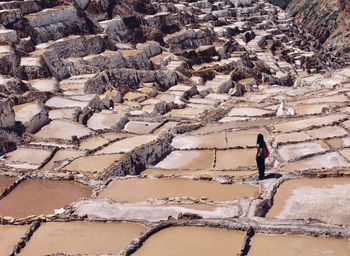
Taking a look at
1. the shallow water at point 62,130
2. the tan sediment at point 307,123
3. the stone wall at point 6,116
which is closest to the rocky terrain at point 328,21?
the tan sediment at point 307,123

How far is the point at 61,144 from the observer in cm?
1825

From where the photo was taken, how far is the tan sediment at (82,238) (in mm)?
9578

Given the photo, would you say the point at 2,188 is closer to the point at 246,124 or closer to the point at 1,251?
the point at 1,251

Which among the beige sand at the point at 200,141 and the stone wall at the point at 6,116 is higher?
the stone wall at the point at 6,116

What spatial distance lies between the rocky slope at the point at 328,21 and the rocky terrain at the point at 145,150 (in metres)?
35.6

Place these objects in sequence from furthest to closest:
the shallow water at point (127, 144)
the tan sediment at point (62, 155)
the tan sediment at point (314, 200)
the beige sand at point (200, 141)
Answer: the beige sand at point (200, 141) < the shallow water at point (127, 144) < the tan sediment at point (62, 155) < the tan sediment at point (314, 200)

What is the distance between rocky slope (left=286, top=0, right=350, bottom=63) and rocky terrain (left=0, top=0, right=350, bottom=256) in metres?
35.6

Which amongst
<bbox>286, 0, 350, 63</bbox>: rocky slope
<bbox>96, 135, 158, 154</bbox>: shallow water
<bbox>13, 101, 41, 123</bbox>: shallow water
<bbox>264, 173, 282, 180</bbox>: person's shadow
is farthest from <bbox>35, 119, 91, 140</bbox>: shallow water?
<bbox>286, 0, 350, 63</bbox>: rocky slope

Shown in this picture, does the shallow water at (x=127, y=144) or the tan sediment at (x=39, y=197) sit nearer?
the tan sediment at (x=39, y=197)

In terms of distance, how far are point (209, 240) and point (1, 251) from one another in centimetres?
378

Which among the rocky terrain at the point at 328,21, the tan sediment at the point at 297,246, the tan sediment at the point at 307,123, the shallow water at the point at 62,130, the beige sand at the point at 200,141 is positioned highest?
the tan sediment at the point at 297,246

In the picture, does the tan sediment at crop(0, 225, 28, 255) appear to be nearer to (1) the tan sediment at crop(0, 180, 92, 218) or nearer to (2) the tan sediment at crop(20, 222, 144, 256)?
(2) the tan sediment at crop(20, 222, 144, 256)

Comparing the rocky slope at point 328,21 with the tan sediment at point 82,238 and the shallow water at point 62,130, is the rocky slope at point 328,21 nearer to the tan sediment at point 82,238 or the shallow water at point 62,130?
the shallow water at point 62,130

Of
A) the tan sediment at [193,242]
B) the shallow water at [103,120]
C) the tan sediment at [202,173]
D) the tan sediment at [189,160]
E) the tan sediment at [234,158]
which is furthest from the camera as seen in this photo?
the shallow water at [103,120]
